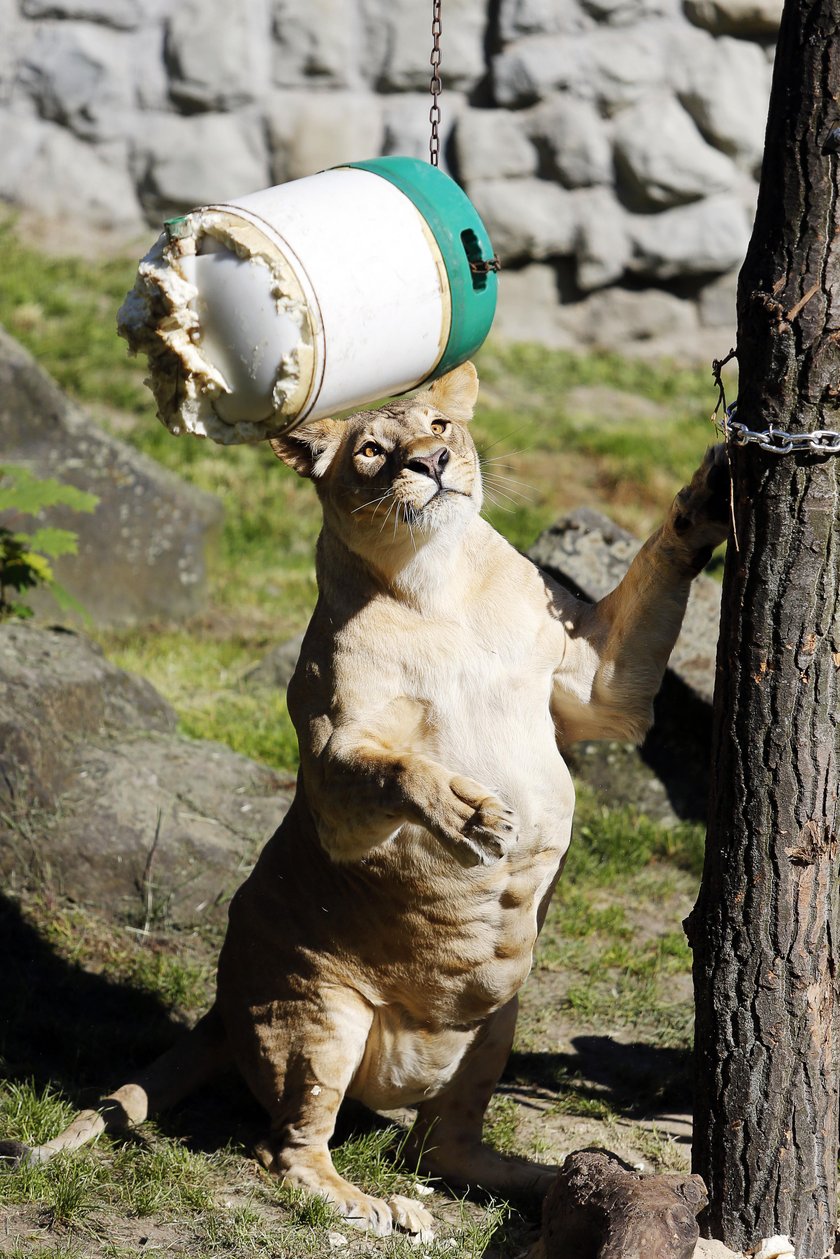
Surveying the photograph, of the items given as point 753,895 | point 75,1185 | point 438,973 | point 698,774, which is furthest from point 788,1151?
point 698,774

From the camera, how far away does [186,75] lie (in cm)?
1177

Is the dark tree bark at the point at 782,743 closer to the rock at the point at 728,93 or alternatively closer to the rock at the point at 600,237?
the rock at the point at 600,237

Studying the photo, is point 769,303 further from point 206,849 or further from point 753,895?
point 206,849

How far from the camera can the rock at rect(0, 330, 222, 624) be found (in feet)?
25.6

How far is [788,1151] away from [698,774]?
10.3 feet

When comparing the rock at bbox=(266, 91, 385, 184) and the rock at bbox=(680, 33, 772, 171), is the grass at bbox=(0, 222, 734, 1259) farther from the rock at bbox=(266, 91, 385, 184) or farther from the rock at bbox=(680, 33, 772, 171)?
the rock at bbox=(680, 33, 772, 171)

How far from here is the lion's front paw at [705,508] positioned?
3.65m

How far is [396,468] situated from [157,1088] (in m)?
1.96

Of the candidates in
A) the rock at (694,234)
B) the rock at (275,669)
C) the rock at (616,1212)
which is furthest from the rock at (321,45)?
the rock at (616,1212)

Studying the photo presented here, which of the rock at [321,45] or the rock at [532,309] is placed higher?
the rock at [321,45]

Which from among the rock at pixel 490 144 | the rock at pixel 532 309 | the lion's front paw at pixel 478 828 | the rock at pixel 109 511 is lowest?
the lion's front paw at pixel 478 828

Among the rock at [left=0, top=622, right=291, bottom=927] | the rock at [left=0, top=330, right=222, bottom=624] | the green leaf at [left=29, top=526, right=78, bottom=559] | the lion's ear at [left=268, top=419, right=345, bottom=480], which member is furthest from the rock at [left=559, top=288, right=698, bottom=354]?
the lion's ear at [left=268, top=419, right=345, bottom=480]

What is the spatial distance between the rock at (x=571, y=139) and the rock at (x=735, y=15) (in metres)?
1.11

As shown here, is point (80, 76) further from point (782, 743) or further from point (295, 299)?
point (782, 743)
